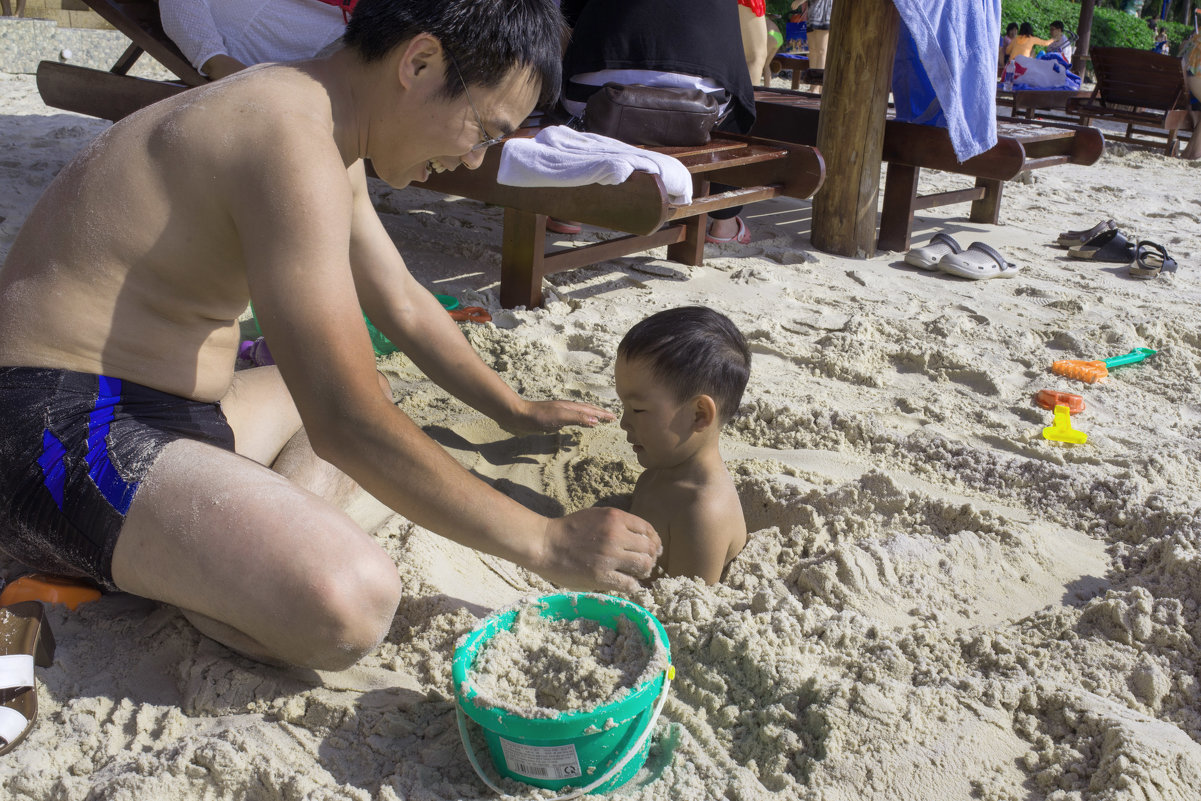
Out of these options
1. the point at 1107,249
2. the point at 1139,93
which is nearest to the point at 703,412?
the point at 1107,249

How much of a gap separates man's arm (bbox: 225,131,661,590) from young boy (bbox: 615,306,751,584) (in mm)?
708

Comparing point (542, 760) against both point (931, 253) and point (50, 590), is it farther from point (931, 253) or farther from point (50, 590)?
point (931, 253)

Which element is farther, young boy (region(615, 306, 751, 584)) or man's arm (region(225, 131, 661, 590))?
young boy (region(615, 306, 751, 584))

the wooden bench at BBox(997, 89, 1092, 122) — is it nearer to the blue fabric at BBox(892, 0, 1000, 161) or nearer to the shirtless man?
the blue fabric at BBox(892, 0, 1000, 161)

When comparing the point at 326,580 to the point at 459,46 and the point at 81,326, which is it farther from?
the point at 459,46

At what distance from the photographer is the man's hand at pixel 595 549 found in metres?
1.71

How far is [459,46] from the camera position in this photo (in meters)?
1.70

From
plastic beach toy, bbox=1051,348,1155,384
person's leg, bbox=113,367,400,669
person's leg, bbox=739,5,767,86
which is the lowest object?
plastic beach toy, bbox=1051,348,1155,384

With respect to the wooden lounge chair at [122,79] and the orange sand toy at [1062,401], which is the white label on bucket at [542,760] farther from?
the wooden lounge chair at [122,79]

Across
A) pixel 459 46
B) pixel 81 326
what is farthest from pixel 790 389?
pixel 81 326

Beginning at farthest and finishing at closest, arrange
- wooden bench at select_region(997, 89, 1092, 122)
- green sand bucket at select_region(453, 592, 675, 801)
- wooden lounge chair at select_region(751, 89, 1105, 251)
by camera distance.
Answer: wooden bench at select_region(997, 89, 1092, 122) → wooden lounge chair at select_region(751, 89, 1105, 251) → green sand bucket at select_region(453, 592, 675, 801)

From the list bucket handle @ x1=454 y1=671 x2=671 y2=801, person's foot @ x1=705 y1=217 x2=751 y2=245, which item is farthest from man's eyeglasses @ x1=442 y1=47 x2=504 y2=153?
person's foot @ x1=705 y1=217 x2=751 y2=245

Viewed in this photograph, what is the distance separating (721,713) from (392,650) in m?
0.67

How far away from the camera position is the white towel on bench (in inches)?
140
